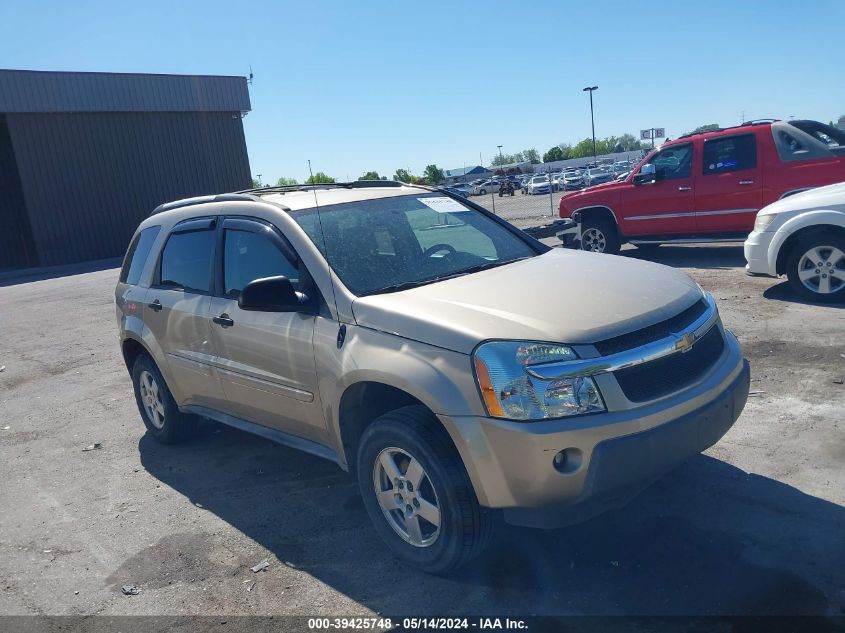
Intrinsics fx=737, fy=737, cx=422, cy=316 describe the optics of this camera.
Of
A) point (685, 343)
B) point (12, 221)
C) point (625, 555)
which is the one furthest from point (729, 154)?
point (12, 221)

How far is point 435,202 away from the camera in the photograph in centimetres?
500

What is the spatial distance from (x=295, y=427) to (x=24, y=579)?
1.65 m

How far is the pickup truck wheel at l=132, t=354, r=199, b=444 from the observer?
5.62 meters

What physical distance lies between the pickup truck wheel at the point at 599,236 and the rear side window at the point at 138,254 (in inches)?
307

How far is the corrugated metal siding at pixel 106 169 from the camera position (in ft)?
92.3

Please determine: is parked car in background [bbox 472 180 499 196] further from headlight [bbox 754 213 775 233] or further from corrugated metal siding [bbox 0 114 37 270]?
headlight [bbox 754 213 775 233]

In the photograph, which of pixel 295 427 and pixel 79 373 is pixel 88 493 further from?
pixel 79 373

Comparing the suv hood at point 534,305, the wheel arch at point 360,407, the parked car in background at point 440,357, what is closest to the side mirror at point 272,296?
the parked car in background at point 440,357

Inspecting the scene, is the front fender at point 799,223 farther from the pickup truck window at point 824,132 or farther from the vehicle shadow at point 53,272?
the vehicle shadow at point 53,272

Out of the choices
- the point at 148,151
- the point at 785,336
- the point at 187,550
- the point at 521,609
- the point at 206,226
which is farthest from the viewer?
the point at 148,151

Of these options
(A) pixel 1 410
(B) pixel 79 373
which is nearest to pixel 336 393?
(A) pixel 1 410

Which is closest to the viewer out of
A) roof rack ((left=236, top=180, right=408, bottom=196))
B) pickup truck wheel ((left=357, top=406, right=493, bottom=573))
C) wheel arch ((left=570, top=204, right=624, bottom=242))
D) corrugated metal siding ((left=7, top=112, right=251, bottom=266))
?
pickup truck wheel ((left=357, top=406, right=493, bottom=573))

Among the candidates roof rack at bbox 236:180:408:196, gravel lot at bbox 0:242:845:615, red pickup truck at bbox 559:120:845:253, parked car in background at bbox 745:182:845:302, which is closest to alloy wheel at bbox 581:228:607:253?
red pickup truck at bbox 559:120:845:253

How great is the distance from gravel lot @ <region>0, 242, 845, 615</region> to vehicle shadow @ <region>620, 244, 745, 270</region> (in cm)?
456
